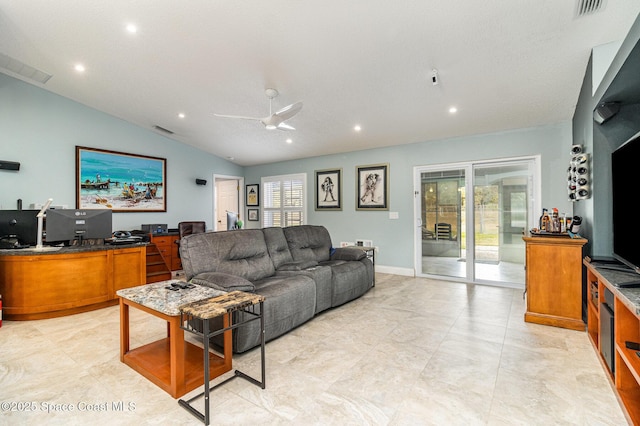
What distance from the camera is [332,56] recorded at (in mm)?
3254

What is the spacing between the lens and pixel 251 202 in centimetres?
812

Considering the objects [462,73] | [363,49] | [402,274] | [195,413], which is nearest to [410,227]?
[402,274]

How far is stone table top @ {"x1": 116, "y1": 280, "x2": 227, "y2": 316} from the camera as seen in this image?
6.52ft

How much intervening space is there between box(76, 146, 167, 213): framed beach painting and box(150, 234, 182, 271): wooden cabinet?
84 cm

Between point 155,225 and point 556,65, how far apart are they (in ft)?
21.6

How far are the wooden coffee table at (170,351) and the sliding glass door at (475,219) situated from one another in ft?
13.8

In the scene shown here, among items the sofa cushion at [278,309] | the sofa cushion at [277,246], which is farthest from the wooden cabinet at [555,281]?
the sofa cushion at [277,246]

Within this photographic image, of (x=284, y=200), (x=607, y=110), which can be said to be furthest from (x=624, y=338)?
(x=284, y=200)

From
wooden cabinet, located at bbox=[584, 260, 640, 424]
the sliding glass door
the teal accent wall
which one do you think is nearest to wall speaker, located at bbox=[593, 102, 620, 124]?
wooden cabinet, located at bbox=[584, 260, 640, 424]

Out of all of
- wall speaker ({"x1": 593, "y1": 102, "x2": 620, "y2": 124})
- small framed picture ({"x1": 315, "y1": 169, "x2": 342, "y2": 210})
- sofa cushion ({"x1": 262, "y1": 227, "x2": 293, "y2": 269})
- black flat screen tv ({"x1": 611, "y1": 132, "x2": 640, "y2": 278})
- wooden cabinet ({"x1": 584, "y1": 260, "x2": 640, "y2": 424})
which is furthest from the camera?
small framed picture ({"x1": 315, "y1": 169, "x2": 342, "y2": 210})

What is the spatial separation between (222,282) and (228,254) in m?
0.56

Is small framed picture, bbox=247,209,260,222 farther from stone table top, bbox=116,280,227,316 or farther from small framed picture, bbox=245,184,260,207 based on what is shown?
stone table top, bbox=116,280,227,316

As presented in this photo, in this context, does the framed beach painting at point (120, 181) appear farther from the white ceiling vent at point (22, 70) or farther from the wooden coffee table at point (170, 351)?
the wooden coffee table at point (170, 351)

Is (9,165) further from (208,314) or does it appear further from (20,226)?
(208,314)
